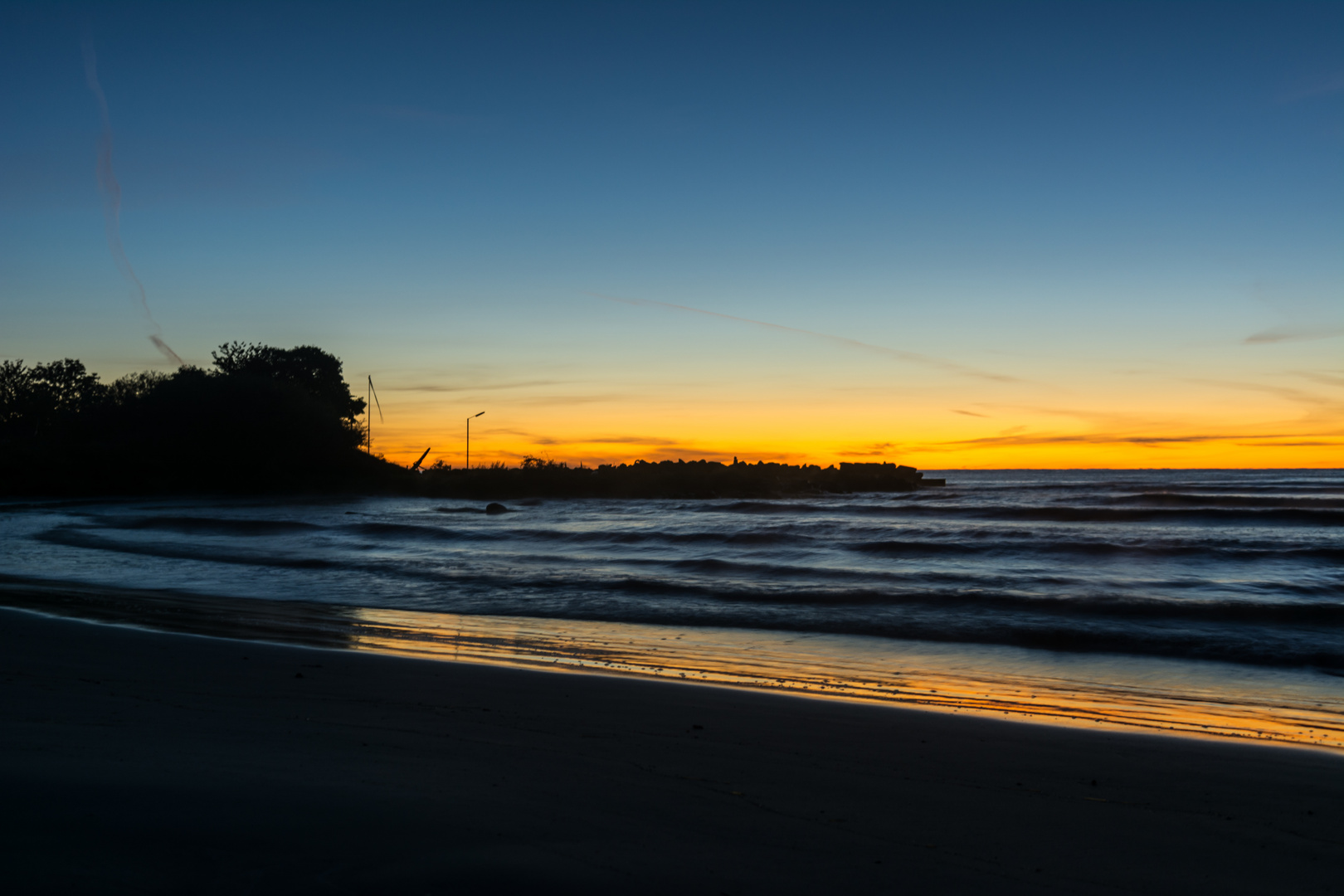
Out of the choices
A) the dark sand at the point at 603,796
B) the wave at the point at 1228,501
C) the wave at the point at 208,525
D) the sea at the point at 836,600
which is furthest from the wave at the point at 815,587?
the wave at the point at 1228,501

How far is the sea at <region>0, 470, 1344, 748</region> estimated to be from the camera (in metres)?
7.62

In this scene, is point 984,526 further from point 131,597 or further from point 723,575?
point 131,597

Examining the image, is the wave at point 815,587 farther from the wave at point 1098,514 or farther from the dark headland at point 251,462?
the dark headland at point 251,462

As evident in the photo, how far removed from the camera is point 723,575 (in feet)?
54.3

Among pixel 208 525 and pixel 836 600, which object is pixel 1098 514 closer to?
pixel 836 600

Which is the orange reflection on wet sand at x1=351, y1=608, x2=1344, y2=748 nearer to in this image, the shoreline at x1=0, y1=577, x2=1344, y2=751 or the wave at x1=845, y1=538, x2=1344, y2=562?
the shoreline at x1=0, y1=577, x2=1344, y2=751

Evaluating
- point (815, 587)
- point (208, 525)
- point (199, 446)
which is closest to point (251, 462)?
point (199, 446)

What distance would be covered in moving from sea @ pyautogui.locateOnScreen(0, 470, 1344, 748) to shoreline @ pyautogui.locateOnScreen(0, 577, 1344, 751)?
0.05m

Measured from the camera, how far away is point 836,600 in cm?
1331

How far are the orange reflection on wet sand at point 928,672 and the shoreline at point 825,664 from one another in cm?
3

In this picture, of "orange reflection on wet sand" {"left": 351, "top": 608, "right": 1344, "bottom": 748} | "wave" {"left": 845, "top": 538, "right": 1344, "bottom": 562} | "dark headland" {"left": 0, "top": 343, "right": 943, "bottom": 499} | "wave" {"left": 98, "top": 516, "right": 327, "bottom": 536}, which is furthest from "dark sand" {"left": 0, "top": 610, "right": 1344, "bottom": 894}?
"dark headland" {"left": 0, "top": 343, "right": 943, "bottom": 499}

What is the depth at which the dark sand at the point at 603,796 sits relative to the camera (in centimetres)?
282

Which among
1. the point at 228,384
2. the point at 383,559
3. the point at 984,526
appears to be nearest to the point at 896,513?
the point at 984,526

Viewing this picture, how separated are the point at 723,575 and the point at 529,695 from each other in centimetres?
1075
